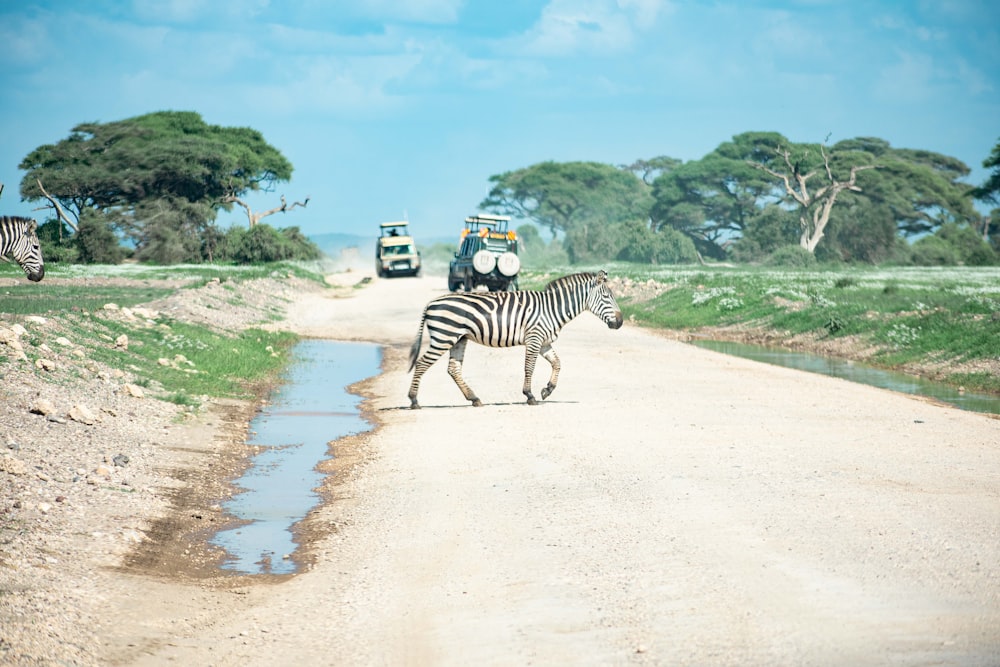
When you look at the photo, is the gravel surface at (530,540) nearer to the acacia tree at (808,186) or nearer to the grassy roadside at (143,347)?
the grassy roadside at (143,347)

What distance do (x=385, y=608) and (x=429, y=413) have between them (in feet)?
27.5

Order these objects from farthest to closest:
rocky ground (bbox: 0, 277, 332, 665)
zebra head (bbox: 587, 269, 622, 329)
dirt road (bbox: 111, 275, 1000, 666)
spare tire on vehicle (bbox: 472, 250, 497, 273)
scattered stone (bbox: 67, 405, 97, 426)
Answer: spare tire on vehicle (bbox: 472, 250, 497, 273) → zebra head (bbox: 587, 269, 622, 329) → scattered stone (bbox: 67, 405, 97, 426) → rocky ground (bbox: 0, 277, 332, 665) → dirt road (bbox: 111, 275, 1000, 666)

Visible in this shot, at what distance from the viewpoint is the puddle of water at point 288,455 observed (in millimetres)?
9291

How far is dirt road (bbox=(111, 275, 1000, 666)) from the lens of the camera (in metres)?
6.48

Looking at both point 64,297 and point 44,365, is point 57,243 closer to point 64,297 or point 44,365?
point 64,297

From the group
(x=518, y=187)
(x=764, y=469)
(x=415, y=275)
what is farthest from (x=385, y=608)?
(x=518, y=187)

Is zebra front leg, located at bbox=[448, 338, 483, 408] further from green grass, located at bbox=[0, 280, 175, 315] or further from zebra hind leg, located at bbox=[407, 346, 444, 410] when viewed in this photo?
green grass, located at bbox=[0, 280, 175, 315]

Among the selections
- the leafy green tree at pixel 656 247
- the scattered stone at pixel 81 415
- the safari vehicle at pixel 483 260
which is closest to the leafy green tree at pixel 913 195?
the leafy green tree at pixel 656 247

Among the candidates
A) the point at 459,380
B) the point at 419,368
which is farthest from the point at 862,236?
the point at 419,368

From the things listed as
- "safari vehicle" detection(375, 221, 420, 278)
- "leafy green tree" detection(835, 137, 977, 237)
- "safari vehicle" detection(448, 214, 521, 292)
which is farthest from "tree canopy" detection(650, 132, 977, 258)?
"safari vehicle" detection(448, 214, 521, 292)

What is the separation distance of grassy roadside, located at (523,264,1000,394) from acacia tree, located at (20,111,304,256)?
31.8 meters

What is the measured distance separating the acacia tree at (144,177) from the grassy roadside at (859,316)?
104 ft

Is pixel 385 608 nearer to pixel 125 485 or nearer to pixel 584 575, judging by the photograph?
pixel 584 575

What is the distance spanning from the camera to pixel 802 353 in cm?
2745
